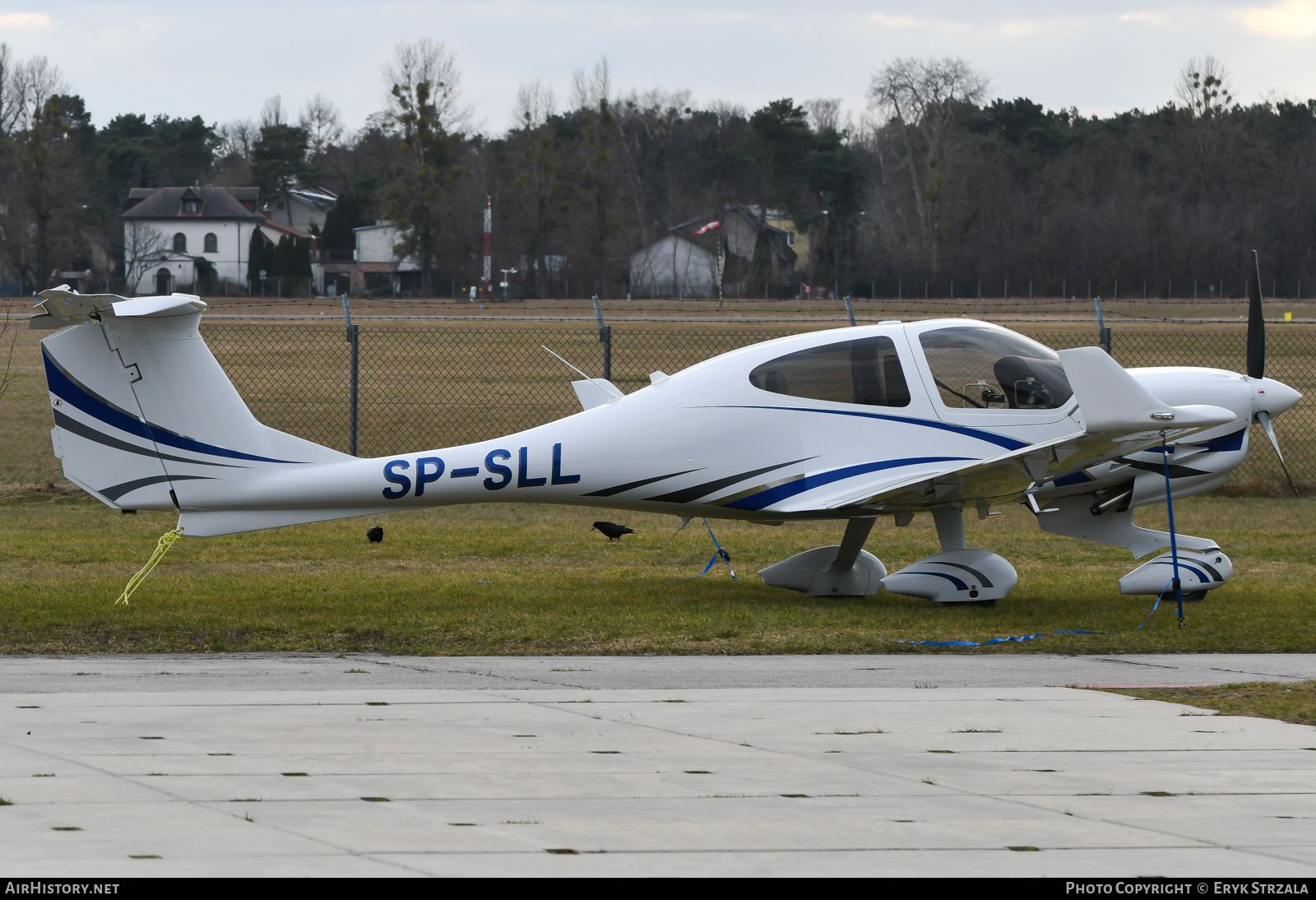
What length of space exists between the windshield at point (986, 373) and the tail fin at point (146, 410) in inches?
187

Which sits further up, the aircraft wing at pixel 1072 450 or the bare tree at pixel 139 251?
the bare tree at pixel 139 251

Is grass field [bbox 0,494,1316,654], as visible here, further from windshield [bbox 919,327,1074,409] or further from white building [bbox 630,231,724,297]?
white building [bbox 630,231,724,297]

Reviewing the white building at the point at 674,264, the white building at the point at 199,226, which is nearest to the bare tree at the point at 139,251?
the white building at the point at 199,226

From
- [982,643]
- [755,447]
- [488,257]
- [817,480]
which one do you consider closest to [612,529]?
[755,447]

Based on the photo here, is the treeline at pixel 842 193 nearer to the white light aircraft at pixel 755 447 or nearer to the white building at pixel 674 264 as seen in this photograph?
the white building at pixel 674 264

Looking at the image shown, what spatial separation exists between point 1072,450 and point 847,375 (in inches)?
68.0

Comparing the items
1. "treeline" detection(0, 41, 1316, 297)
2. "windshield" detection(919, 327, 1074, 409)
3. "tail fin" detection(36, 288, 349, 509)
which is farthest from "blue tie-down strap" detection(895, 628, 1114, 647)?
"treeline" detection(0, 41, 1316, 297)

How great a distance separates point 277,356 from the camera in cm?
3656

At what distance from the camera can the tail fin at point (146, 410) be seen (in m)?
9.92

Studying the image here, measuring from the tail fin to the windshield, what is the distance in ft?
15.6

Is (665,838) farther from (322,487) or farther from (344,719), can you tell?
(322,487)

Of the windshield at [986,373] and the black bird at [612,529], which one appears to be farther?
the black bird at [612,529]

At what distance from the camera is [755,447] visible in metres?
10.9

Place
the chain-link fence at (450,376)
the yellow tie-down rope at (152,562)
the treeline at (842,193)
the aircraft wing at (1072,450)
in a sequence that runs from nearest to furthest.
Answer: the aircraft wing at (1072,450) < the yellow tie-down rope at (152,562) < the chain-link fence at (450,376) < the treeline at (842,193)
